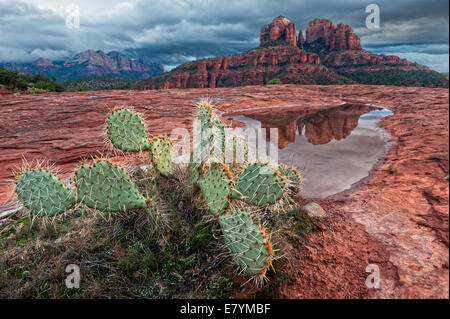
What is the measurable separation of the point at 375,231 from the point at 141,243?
2.43 metres

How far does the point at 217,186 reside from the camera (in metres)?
2.63

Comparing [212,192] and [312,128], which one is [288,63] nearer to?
[312,128]

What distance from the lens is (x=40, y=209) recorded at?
2.55 m

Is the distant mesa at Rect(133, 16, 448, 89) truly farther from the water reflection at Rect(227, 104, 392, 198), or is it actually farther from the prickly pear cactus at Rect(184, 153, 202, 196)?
the prickly pear cactus at Rect(184, 153, 202, 196)

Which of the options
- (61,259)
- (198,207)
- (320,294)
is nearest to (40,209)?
(61,259)

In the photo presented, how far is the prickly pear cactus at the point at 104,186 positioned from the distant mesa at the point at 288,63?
5778cm

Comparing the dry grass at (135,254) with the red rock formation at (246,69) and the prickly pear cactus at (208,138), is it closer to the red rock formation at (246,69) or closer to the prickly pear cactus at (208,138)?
the prickly pear cactus at (208,138)

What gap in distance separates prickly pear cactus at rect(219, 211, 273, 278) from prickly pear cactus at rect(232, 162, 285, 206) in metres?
0.30

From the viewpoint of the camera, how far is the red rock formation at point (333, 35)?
8029 cm

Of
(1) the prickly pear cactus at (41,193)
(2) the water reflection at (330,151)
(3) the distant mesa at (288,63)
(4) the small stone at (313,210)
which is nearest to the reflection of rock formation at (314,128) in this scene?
(2) the water reflection at (330,151)

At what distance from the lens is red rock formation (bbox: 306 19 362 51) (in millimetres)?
80294

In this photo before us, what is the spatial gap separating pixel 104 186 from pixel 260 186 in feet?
5.28
